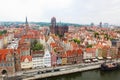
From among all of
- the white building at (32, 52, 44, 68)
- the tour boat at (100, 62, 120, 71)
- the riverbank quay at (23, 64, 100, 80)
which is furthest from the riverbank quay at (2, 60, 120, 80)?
the white building at (32, 52, 44, 68)

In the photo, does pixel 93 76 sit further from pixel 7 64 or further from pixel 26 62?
pixel 7 64

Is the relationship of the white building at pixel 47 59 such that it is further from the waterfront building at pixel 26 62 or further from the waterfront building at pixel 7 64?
the waterfront building at pixel 7 64

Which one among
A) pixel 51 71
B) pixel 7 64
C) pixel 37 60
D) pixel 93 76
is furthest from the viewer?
pixel 37 60

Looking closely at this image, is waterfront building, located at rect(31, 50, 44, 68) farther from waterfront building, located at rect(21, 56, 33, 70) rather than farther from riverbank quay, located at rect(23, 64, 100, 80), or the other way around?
riverbank quay, located at rect(23, 64, 100, 80)

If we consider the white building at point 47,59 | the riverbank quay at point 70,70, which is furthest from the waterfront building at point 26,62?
the riverbank quay at point 70,70

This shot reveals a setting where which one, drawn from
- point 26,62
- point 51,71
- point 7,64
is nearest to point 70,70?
point 51,71

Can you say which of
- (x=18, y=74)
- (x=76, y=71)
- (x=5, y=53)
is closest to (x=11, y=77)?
(x=18, y=74)

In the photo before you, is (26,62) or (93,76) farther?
(26,62)

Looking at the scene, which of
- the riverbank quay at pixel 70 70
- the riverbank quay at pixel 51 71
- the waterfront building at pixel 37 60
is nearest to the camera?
the riverbank quay at pixel 51 71

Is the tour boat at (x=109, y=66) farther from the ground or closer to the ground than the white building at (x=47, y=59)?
closer to the ground

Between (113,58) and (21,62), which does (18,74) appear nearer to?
(21,62)

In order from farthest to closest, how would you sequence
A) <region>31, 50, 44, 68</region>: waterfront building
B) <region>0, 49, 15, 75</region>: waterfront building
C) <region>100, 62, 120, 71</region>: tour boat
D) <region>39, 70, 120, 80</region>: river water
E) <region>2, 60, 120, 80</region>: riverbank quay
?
<region>100, 62, 120, 71</region>: tour boat → <region>31, 50, 44, 68</region>: waterfront building → <region>39, 70, 120, 80</region>: river water → <region>0, 49, 15, 75</region>: waterfront building → <region>2, 60, 120, 80</region>: riverbank quay
